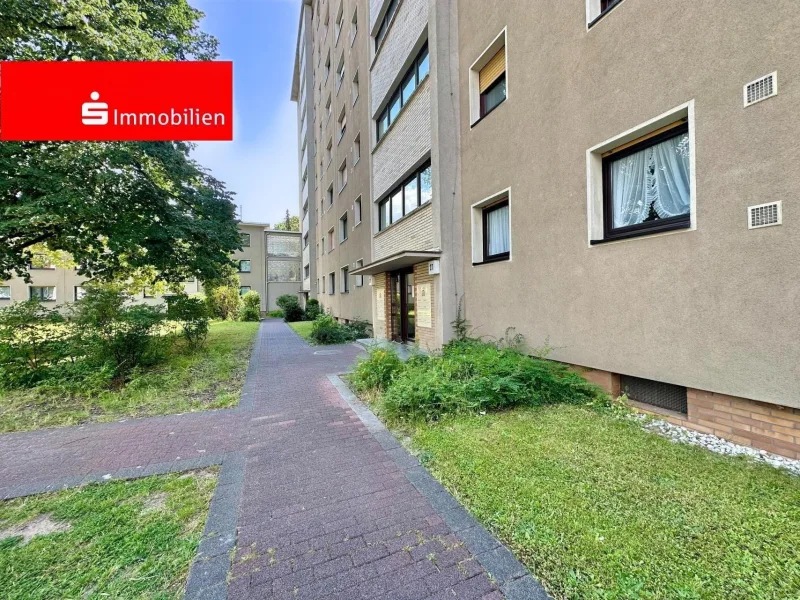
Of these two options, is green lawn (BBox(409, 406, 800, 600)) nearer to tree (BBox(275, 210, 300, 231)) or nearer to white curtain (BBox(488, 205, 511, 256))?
white curtain (BBox(488, 205, 511, 256))

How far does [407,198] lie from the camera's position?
10719 millimetres

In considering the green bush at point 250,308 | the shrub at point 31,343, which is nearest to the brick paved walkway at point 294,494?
the shrub at point 31,343

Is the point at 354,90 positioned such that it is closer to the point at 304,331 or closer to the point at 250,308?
the point at 304,331

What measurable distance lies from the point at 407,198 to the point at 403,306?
3307mm

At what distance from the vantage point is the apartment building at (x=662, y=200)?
3256mm

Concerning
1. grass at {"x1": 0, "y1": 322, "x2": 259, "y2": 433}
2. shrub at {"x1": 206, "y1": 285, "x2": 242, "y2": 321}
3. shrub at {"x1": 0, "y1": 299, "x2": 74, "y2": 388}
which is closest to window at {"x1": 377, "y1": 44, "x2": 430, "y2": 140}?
grass at {"x1": 0, "y1": 322, "x2": 259, "y2": 433}

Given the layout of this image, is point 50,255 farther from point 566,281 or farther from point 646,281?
point 646,281

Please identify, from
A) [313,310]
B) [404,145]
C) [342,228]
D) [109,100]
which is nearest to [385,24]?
[404,145]

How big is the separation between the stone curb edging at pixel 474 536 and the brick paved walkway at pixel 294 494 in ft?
0.06

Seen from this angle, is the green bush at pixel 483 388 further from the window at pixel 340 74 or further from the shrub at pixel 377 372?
the window at pixel 340 74

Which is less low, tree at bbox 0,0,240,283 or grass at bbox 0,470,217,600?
tree at bbox 0,0,240,283

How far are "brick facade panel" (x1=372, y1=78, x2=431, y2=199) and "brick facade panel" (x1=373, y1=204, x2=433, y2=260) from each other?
4.59 feet

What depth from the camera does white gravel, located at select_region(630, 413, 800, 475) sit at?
3238 mm

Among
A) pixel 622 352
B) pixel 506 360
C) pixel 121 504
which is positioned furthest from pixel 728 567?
pixel 121 504
